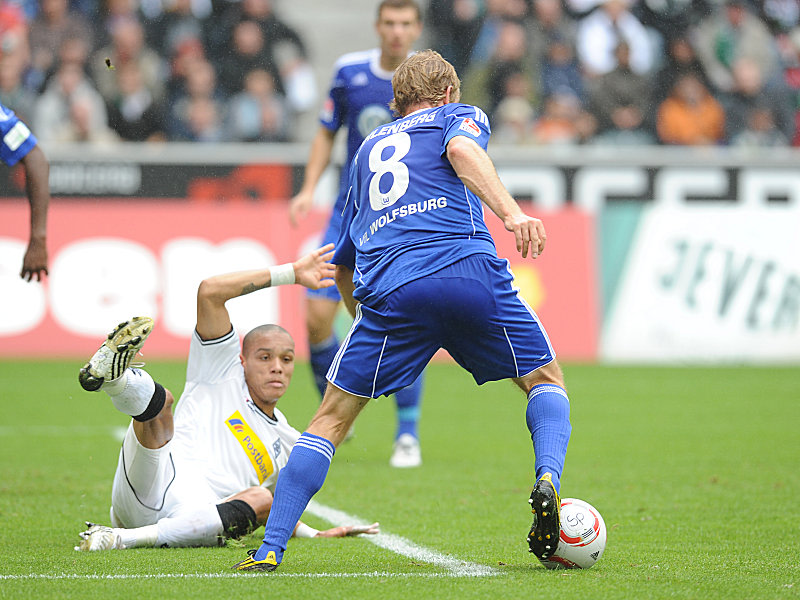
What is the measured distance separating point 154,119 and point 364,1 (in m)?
5.22

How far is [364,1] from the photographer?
19.7 metres

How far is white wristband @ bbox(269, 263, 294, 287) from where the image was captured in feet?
16.4

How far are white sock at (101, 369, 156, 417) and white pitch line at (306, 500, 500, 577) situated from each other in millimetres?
1165

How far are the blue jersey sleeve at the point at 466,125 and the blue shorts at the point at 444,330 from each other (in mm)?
429

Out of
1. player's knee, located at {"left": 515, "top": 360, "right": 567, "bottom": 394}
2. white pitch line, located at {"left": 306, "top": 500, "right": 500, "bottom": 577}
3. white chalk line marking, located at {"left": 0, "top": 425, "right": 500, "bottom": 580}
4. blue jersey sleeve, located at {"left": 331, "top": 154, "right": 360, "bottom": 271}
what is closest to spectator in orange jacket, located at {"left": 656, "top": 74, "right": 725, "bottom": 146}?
white chalk line marking, located at {"left": 0, "top": 425, "right": 500, "bottom": 580}

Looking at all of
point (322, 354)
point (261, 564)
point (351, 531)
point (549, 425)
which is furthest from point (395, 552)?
point (322, 354)

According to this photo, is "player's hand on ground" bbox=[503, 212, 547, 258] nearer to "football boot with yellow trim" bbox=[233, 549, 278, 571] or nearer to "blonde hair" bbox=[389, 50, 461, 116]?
"blonde hair" bbox=[389, 50, 461, 116]

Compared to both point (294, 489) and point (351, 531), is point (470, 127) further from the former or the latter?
point (351, 531)

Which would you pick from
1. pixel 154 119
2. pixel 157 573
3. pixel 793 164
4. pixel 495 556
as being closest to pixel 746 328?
pixel 793 164

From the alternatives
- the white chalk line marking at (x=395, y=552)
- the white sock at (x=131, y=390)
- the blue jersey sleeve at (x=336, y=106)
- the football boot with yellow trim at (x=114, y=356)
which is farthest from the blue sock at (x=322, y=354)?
the football boot with yellow trim at (x=114, y=356)

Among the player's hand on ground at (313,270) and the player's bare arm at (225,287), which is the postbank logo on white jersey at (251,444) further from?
the player's hand on ground at (313,270)

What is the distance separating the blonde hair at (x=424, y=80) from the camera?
4.53m

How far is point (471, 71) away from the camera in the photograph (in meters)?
17.1

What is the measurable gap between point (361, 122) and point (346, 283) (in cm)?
293
